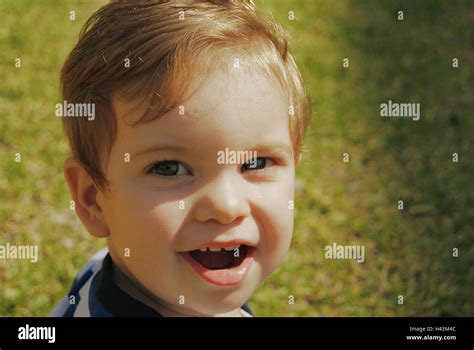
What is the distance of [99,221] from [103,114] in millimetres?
252

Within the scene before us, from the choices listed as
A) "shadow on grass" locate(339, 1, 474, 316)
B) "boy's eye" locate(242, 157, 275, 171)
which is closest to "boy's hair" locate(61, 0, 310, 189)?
"boy's eye" locate(242, 157, 275, 171)

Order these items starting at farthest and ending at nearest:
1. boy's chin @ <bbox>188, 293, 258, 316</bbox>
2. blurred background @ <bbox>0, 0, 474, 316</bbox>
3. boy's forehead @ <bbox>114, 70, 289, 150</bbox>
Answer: blurred background @ <bbox>0, 0, 474, 316</bbox> → boy's chin @ <bbox>188, 293, 258, 316</bbox> → boy's forehead @ <bbox>114, 70, 289, 150</bbox>

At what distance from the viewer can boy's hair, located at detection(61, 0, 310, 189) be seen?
1.46m

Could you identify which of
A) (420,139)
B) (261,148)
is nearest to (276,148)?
(261,148)

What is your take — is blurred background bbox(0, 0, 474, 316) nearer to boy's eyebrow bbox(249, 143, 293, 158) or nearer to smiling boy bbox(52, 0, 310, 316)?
smiling boy bbox(52, 0, 310, 316)

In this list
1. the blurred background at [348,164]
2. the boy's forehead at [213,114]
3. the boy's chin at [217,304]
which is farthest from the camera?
the blurred background at [348,164]

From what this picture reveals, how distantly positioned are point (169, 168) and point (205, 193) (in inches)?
3.6

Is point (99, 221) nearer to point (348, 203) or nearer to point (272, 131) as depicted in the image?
point (272, 131)

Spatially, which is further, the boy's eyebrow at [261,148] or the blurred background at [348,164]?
the blurred background at [348,164]

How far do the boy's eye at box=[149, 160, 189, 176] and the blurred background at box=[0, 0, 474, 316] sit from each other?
2.91 ft

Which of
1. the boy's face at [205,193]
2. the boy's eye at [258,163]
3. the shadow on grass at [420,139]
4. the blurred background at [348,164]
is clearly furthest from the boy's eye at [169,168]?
the shadow on grass at [420,139]

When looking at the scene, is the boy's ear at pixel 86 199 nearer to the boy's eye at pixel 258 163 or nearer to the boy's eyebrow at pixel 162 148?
the boy's eyebrow at pixel 162 148

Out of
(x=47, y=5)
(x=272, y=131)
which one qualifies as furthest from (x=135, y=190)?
(x=47, y=5)

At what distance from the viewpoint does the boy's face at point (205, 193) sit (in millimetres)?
1448
